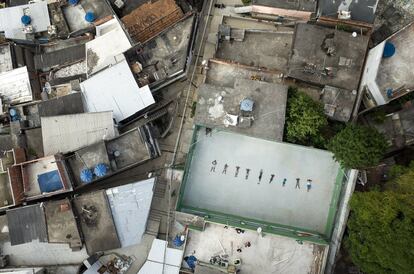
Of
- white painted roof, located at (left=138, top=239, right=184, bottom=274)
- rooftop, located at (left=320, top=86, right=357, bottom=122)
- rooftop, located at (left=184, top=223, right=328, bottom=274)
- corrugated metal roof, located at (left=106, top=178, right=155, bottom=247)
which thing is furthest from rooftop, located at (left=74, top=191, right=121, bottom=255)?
rooftop, located at (left=320, top=86, right=357, bottom=122)

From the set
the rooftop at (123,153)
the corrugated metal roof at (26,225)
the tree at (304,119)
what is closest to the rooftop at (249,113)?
the tree at (304,119)

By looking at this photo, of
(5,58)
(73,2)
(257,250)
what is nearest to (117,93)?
(73,2)

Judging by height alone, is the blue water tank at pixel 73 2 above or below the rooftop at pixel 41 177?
above

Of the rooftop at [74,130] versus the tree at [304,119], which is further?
the rooftop at [74,130]

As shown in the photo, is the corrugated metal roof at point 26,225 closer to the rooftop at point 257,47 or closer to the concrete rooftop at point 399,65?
the rooftop at point 257,47

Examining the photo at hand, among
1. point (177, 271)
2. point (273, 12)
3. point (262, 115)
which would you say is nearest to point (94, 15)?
point (273, 12)

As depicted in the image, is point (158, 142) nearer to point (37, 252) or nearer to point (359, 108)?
point (37, 252)

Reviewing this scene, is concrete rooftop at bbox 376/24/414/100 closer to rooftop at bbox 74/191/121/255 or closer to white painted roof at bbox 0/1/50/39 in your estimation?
rooftop at bbox 74/191/121/255
